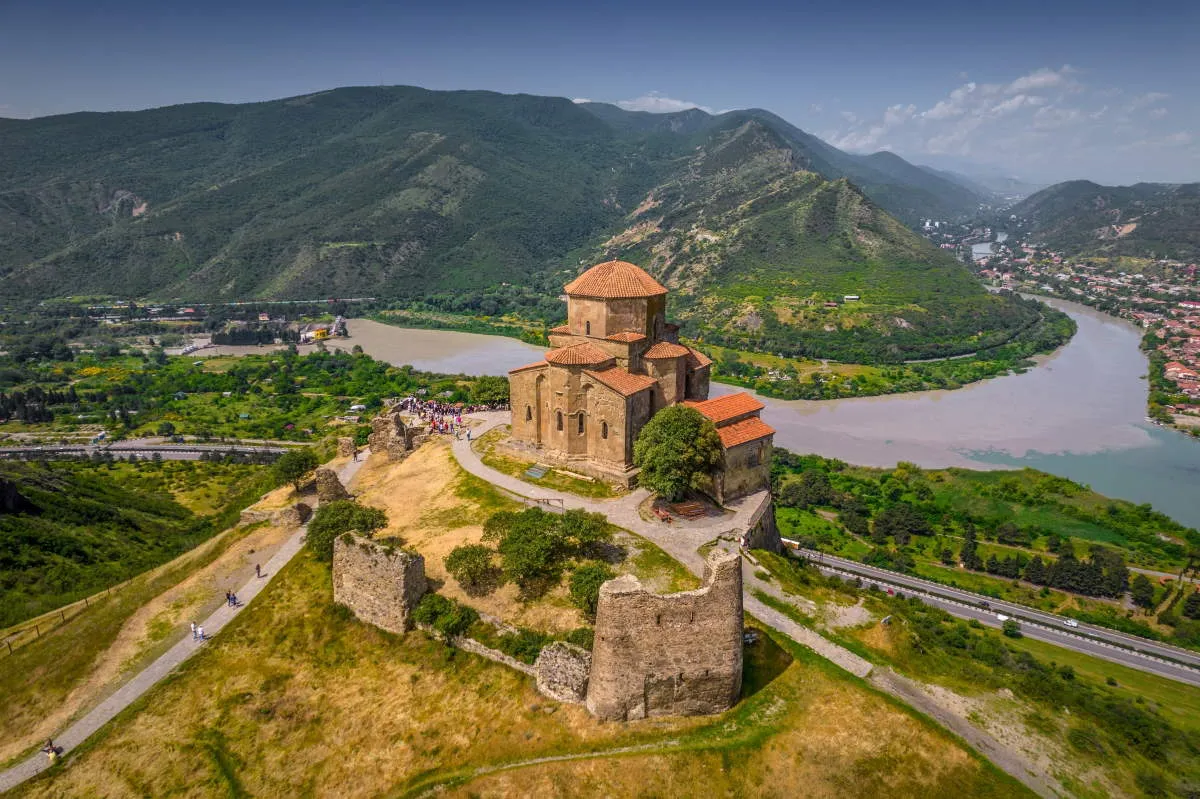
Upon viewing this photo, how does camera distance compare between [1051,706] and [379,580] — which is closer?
[1051,706]

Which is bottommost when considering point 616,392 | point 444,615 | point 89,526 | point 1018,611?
point 1018,611

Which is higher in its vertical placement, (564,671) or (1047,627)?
(564,671)

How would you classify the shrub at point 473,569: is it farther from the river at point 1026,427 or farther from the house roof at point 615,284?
the river at point 1026,427

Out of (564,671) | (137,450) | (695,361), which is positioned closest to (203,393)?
(137,450)

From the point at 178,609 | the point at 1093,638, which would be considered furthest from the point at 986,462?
Result: the point at 178,609

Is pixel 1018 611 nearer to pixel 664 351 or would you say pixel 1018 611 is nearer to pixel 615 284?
pixel 664 351

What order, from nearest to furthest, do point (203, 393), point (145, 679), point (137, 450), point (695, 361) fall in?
point (145, 679)
point (695, 361)
point (137, 450)
point (203, 393)

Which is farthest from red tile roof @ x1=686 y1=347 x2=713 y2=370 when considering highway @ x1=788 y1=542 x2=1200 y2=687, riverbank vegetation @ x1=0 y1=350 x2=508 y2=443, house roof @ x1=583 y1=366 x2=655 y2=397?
riverbank vegetation @ x1=0 y1=350 x2=508 y2=443

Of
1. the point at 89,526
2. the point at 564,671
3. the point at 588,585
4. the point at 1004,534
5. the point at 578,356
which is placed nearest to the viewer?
the point at 564,671
